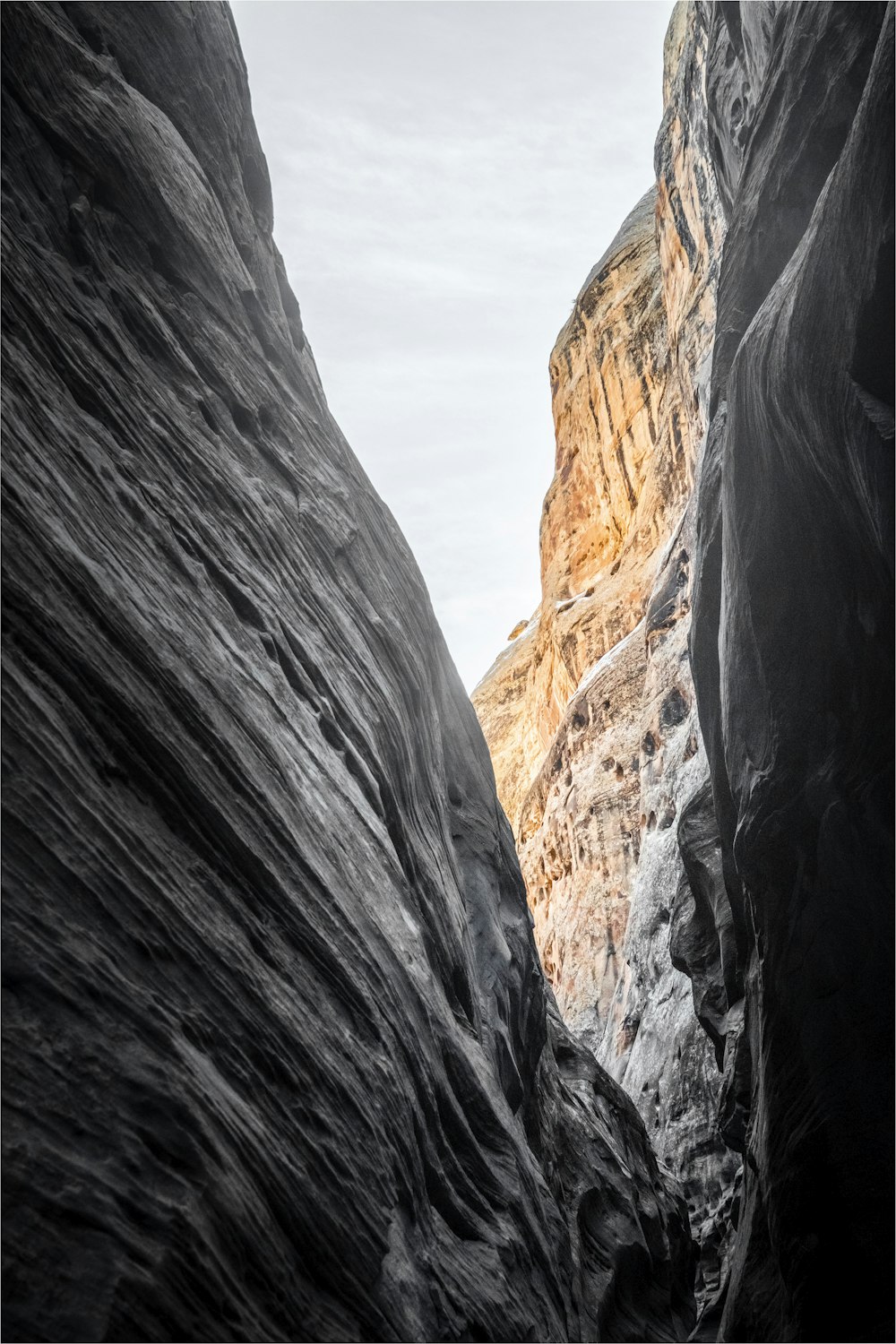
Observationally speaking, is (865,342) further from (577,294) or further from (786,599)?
(577,294)

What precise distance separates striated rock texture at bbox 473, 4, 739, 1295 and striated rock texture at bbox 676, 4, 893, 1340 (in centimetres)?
492

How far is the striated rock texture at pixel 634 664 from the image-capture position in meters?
17.4

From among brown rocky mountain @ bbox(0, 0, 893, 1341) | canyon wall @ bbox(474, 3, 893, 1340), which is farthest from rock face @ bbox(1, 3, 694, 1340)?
canyon wall @ bbox(474, 3, 893, 1340)

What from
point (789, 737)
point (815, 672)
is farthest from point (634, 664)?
point (815, 672)

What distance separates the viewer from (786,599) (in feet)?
33.6

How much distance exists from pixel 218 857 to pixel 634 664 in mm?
20002

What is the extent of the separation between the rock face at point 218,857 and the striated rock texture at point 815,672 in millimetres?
2546

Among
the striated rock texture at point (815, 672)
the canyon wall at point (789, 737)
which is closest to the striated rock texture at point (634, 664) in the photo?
the canyon wall at point (789, 737)

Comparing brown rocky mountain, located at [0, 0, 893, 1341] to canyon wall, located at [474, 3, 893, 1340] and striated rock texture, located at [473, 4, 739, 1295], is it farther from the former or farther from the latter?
striated rock texture, located at [473, 4, 739, 1295]

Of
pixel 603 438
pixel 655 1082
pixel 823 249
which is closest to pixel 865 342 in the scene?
pixel 823 249

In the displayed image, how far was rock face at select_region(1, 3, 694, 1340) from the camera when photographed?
205 inches

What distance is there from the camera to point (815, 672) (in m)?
9.98

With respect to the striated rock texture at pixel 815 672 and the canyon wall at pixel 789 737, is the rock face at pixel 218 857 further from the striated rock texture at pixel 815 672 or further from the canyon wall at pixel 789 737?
the striated rock texture at pixel 815 672

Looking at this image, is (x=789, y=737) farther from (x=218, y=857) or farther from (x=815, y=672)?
(x=218, y=857)
